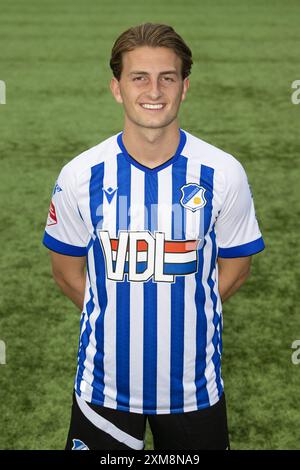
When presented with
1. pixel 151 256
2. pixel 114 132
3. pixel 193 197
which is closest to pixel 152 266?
pixel 151 256

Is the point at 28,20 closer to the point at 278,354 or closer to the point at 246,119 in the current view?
the point at 246,119

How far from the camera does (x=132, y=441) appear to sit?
2.54 metres

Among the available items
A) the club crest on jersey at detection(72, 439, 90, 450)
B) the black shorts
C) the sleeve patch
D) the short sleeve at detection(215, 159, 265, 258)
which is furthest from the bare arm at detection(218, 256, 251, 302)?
the club crest on jersey at detection(72, 439, 90, 450)

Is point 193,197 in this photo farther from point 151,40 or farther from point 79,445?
point 79,445

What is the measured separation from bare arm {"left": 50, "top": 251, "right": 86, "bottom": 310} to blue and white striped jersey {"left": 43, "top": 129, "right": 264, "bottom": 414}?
0.20 m


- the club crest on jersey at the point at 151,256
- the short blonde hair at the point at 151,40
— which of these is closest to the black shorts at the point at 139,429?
the club crest on jersey at the point at 151,256

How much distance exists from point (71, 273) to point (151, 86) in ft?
2.63

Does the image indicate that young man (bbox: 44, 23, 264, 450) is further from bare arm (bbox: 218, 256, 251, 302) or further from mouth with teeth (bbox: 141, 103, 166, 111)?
bare arm (bbox: 218, 256, 251, 302)

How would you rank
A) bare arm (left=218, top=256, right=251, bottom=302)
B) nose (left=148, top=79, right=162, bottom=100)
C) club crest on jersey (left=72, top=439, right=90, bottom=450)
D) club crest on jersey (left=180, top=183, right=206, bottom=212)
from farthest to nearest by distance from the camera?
bare arm (left=218, top=256, right=251, bottom=302)
club crest on jersey (left=72, top=439, right=90, bottom=450)
club crest on jersey (left=180, top=183, right=206, bottom=212)
nose (left=148, top=79, right=162, bottom=100)

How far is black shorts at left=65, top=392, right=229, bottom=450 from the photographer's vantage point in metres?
2.54

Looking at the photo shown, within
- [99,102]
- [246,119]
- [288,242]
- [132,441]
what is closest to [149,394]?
[132,441]
